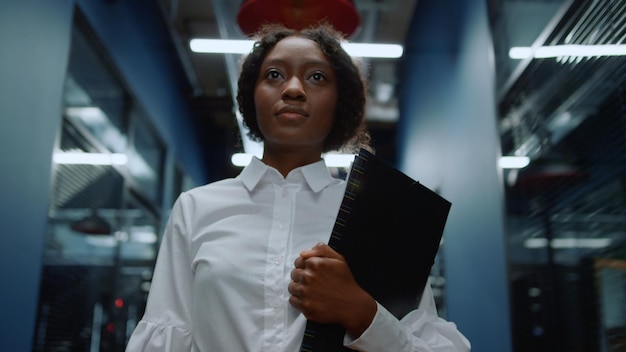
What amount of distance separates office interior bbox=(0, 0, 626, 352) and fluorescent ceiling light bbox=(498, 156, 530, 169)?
16 millimetres

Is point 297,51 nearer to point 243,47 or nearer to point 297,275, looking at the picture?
point 297,275

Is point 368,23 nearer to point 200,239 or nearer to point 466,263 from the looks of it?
point 466,263

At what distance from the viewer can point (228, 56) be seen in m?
4.48

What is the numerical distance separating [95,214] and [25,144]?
124cm

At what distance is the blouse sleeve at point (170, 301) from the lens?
1.02m

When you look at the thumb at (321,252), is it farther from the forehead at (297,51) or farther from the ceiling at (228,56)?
the ceiling at (228,56)

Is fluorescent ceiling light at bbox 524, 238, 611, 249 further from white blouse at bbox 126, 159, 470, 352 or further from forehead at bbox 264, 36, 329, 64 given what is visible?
forehead at bbox 264, 36, 329, 64

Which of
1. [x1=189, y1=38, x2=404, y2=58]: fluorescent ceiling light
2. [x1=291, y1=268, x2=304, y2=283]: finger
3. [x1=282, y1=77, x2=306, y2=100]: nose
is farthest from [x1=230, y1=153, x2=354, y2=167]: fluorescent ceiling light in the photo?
[x1=189, y1=38, x2=404, y2=58]: fluorescent ceiling light

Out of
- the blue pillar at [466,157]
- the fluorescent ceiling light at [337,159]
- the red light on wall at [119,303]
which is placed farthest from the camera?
the red light on wall at [119,303]

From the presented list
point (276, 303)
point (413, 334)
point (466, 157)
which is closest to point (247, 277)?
point (276, 303)

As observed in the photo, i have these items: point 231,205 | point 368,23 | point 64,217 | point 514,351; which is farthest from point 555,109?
point 368,23

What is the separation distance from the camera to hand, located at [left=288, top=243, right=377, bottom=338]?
955mm

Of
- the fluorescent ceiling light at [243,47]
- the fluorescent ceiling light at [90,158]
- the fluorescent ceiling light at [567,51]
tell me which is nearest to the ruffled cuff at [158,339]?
the fluorescent ceiling light at [567,51]

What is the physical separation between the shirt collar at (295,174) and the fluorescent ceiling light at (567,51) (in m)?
0.89
